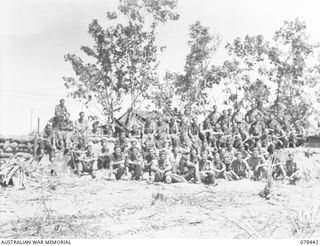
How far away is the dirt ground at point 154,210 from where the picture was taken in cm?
718

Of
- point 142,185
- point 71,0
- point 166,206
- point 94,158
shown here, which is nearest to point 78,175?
point 94,158

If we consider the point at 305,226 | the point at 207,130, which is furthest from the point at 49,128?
the point at 305,226

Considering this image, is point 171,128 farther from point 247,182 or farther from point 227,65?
point 227,65

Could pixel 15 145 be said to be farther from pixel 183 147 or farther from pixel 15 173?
pixel 183 147

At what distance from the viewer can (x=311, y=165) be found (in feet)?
47.8

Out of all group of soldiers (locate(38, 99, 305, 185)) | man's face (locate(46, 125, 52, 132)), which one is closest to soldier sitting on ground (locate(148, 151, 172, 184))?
group of soldiers (locate(38, 99, 305, 185))

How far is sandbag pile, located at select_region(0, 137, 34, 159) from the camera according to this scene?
1344cm

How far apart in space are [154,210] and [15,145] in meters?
6.49

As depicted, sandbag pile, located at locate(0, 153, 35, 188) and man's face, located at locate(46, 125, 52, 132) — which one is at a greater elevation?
man's face, located at locate(46, 125, 52, 132)

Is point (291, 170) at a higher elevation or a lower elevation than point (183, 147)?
lower

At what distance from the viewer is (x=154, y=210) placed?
8.37m

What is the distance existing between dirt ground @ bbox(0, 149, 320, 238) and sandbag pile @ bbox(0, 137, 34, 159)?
248 centimetres

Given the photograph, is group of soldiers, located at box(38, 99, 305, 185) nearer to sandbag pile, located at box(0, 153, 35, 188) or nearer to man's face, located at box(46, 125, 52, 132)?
man's face, located at box(46, 125, 52, 132)

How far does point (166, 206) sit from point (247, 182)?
316 cm
